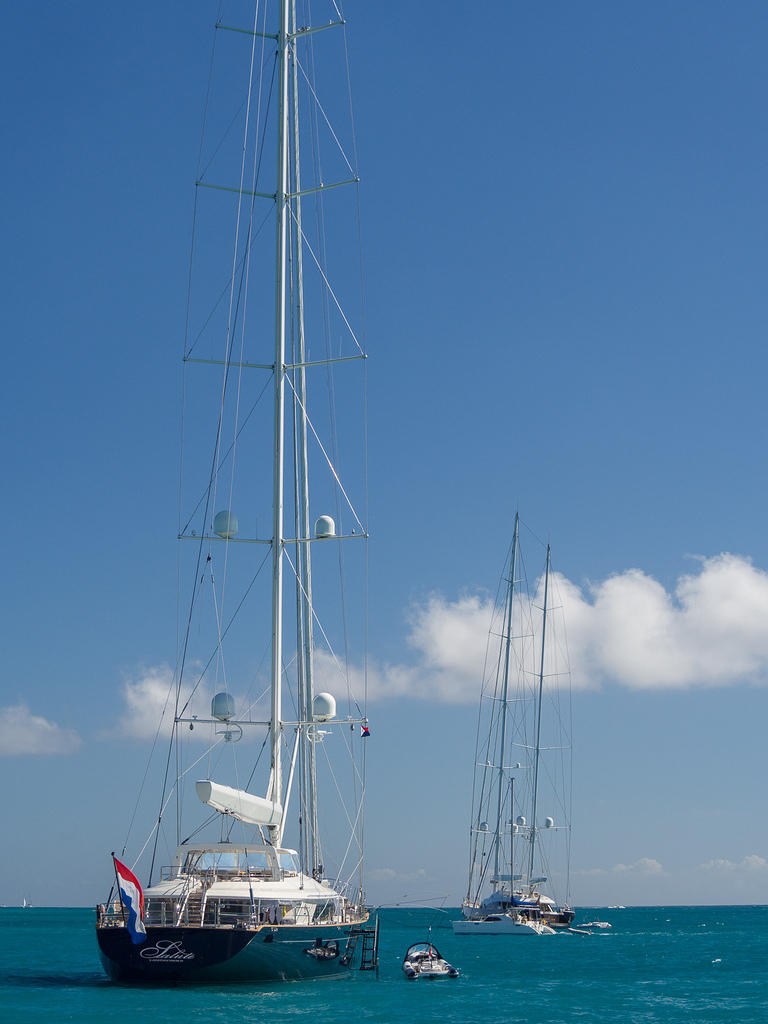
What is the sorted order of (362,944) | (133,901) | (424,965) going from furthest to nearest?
(424,965), (362,944), (133,901)

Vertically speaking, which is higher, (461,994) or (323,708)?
(323,708)

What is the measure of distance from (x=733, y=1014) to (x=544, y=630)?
51.8 metres

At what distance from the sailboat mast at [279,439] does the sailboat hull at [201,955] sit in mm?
5318

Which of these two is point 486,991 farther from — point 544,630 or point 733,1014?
point 544,630

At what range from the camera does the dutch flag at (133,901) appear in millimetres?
32938

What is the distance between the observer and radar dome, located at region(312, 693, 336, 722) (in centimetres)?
Answer: 4241

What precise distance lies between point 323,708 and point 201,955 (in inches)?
439

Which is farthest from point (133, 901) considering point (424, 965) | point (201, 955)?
point (424, 965)

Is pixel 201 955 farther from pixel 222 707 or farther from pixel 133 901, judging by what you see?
pixel 222 707

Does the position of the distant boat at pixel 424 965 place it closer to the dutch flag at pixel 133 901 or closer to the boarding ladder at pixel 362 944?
the boarding ladder at pixel 362 944

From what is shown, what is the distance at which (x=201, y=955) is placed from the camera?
1297 inches

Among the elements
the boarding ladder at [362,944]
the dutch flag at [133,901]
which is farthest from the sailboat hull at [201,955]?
the boarding ladder at [362,944]

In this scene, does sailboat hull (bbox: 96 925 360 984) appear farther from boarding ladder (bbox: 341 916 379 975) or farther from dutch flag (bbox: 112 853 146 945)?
boarding ladder (bbox: 341 916 379 975)

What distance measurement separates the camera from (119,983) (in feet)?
114
